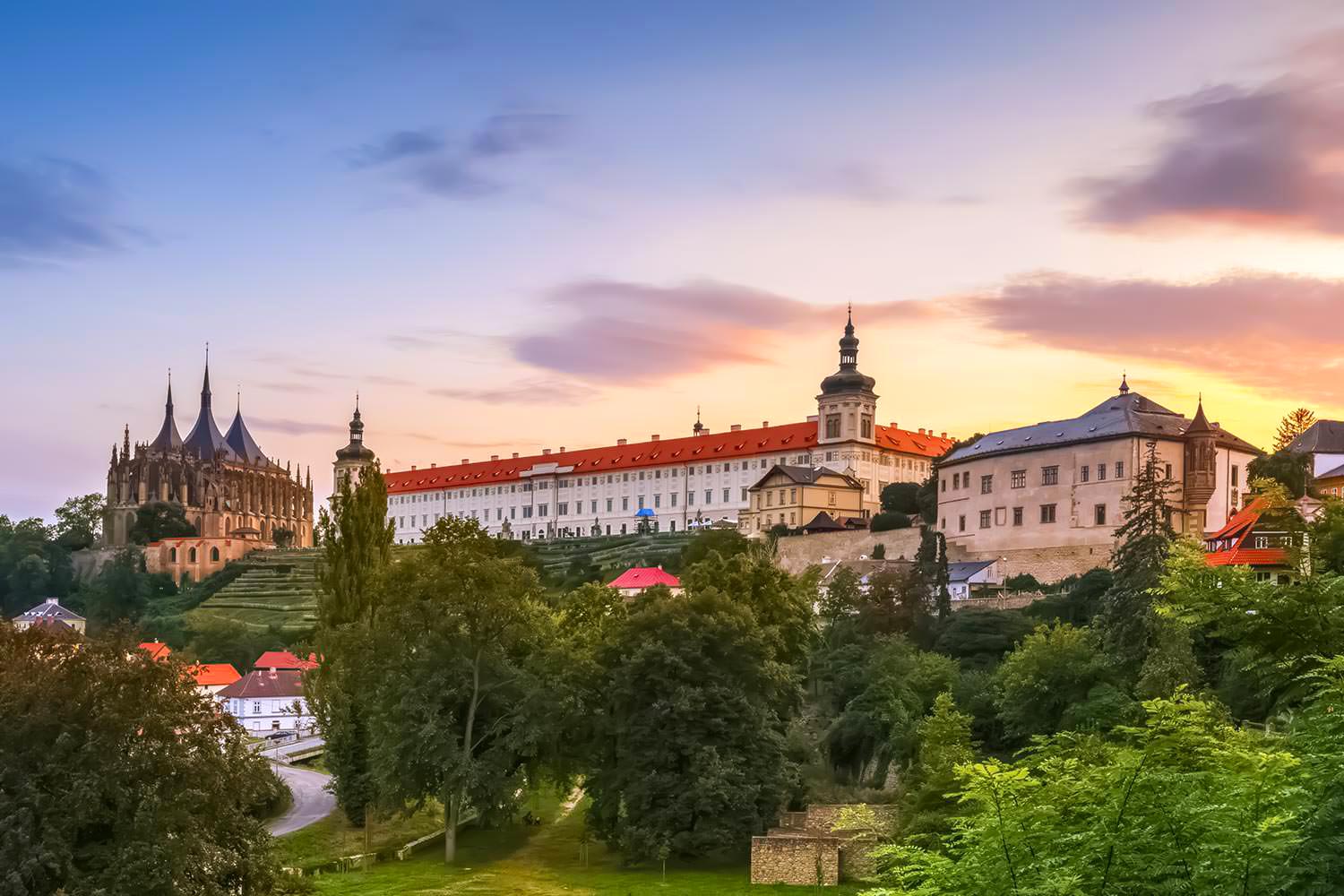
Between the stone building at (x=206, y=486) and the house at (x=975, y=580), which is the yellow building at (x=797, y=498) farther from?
the stone building at (x=206, y=486)

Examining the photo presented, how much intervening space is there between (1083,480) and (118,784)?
53.2m

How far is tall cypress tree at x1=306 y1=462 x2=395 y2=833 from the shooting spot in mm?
40656

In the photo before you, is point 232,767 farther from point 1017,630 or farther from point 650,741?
point 1017,630

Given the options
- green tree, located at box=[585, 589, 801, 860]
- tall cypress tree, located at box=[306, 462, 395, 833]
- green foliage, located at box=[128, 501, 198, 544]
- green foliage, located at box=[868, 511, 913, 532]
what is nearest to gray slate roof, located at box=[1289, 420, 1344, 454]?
green foliage, located at box=[868, 511, 913, 532]

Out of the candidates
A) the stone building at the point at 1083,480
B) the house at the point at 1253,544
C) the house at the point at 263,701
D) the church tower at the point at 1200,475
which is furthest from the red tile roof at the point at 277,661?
the house at the point at 1253,544

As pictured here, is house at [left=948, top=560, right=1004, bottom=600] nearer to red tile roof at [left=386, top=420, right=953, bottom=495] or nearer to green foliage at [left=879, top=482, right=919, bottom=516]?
green foliage at [left=879, top=482, right=919, bottom=516]

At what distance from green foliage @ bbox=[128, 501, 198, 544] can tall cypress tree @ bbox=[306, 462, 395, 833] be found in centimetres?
9395

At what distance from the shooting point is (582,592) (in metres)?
47.0

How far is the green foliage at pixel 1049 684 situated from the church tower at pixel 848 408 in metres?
70.7

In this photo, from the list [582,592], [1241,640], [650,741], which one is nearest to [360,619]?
[582,592]

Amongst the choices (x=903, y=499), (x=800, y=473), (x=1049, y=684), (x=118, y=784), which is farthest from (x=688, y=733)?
(x=800, y=473)

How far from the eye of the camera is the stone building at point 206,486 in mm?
140125

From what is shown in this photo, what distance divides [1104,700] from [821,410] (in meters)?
76.9

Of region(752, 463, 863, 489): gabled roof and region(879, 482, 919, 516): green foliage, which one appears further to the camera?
region(752, 463, 863, 489): gabled roof
